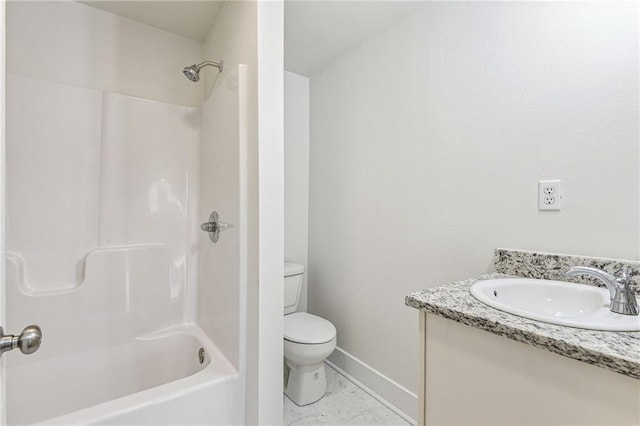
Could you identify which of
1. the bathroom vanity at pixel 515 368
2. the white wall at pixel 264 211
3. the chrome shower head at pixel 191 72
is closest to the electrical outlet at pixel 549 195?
the bathroom vanity at pixel 515 368

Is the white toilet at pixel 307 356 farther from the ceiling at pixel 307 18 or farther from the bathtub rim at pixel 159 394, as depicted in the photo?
the ceiling at pixel 307 18

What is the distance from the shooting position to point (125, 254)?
1.75 m

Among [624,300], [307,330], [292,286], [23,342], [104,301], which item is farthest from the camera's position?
[292,286]

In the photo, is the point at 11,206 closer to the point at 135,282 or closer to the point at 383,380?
the point at 135,282

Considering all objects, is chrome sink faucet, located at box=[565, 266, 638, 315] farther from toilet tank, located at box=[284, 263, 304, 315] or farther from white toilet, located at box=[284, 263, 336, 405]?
toilet tank, located at box=[284, 263, 304, 315]

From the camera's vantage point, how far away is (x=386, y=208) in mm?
1793

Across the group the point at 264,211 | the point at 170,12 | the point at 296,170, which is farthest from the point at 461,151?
the point at 170,12

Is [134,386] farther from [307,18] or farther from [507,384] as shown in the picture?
[307,18]

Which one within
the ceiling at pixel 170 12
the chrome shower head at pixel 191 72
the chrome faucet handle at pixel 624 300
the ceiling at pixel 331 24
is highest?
the ceiling at pixel 170 12

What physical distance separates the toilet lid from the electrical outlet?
1.28 metres

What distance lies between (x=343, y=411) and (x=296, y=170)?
5.54ft

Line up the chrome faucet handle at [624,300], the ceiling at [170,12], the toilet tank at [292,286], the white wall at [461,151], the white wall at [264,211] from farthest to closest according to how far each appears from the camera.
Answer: the toilet tank at [292,286], the ceiling at [170,12], the white wall at [264,211], the white wall at [461,151], the chrome faucet handle at [624,300]

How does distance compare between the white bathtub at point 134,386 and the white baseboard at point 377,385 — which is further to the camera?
the white baseboard at point 377,385

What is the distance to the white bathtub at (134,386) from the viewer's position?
1130 millimetres
